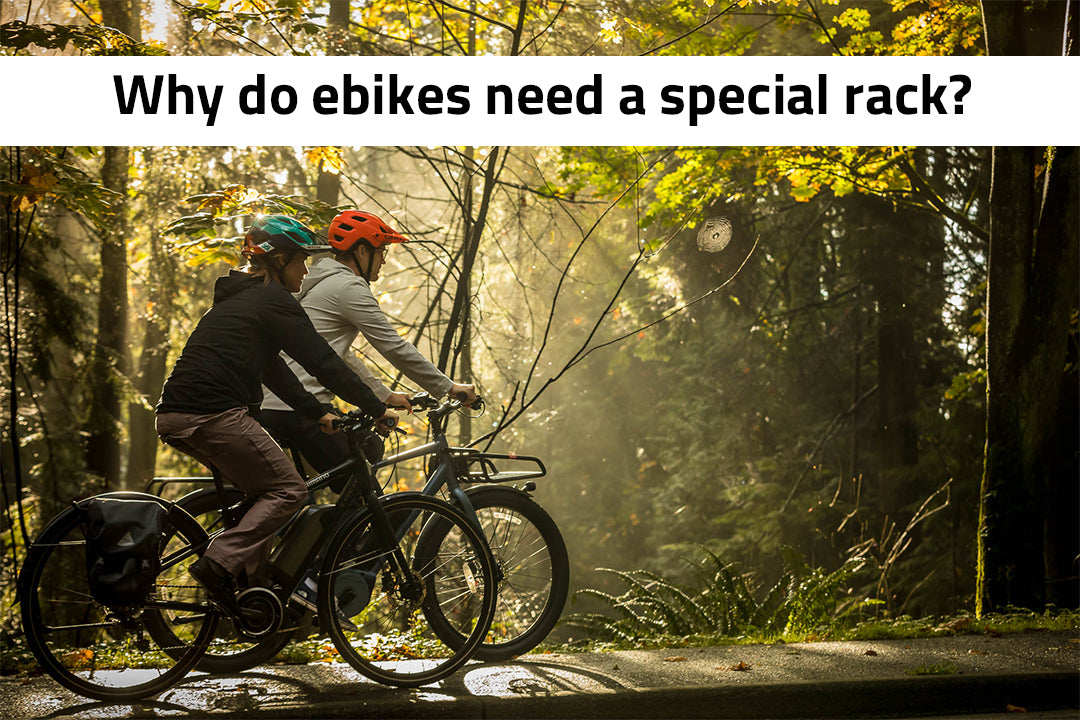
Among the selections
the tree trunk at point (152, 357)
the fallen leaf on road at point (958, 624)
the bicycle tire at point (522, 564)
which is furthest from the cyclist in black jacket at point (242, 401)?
the tree trunk at point (152, 357)

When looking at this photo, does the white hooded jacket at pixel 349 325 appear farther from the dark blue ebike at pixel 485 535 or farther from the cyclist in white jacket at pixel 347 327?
the dark blue ebike at pixel 485 535

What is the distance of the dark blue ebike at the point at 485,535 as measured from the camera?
496cm

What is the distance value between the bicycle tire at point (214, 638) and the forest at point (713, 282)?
1.81m

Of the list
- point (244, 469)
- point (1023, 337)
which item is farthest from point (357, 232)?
point (1023, 337)

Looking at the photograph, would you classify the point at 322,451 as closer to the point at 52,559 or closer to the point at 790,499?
the point at 52,559

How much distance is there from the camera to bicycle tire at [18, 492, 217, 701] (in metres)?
4.52

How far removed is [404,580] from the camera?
4.98 m

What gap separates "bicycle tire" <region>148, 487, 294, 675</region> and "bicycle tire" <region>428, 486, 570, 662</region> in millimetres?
865

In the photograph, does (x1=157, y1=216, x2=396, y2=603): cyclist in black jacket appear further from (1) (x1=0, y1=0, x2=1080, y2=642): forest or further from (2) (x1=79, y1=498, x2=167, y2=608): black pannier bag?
(1) (x1=0, y1=0, x2=1080, y2=642): forest

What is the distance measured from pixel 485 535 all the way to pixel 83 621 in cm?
207

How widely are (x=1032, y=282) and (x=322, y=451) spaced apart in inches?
215

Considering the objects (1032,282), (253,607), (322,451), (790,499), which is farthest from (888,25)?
(253,607)

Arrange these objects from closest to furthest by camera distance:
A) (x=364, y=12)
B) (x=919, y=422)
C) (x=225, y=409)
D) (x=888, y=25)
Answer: (x=225, y=409)
(x=364, y=12)
(x=888, y=25)
(x=919, y=422)

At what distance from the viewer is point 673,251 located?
55.2ft
